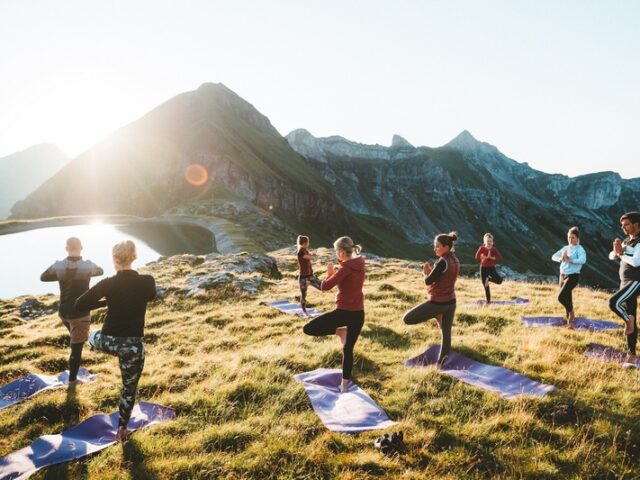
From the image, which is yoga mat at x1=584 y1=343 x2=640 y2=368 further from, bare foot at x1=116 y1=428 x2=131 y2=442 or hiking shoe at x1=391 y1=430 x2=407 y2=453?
bare foot at x1=116 y1=428 x2=131 y2=442

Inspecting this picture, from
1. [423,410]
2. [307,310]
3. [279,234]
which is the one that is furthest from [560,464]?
[279,234]

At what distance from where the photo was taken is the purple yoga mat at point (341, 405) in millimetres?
6707

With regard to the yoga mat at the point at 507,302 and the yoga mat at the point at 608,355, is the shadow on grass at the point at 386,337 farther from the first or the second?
the yoga mat at the point at 507,302

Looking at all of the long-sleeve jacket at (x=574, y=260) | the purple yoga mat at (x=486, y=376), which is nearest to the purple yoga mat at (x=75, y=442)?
the purple yoga mat at (x=486, y=376)

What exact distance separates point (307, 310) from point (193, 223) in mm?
73586

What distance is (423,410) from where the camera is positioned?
7.19m

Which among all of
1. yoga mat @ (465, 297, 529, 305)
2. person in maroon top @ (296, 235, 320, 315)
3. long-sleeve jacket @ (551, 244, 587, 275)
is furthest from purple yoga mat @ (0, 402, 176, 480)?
yoga mat @ (465, 297, 529, 305)

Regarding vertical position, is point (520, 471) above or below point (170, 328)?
above

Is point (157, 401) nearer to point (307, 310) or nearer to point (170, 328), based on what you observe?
point (170, 328)

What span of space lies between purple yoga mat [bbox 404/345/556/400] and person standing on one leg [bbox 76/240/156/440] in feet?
20.9

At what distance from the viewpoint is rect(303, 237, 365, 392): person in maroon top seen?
8016mm

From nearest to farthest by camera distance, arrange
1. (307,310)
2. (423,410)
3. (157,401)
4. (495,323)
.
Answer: (423,410)
(157,401)
(495,323)
(307,310)

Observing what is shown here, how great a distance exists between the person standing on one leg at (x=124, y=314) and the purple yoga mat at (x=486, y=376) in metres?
6.38

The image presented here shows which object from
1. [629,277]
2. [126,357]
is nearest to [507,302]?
[629,277]
